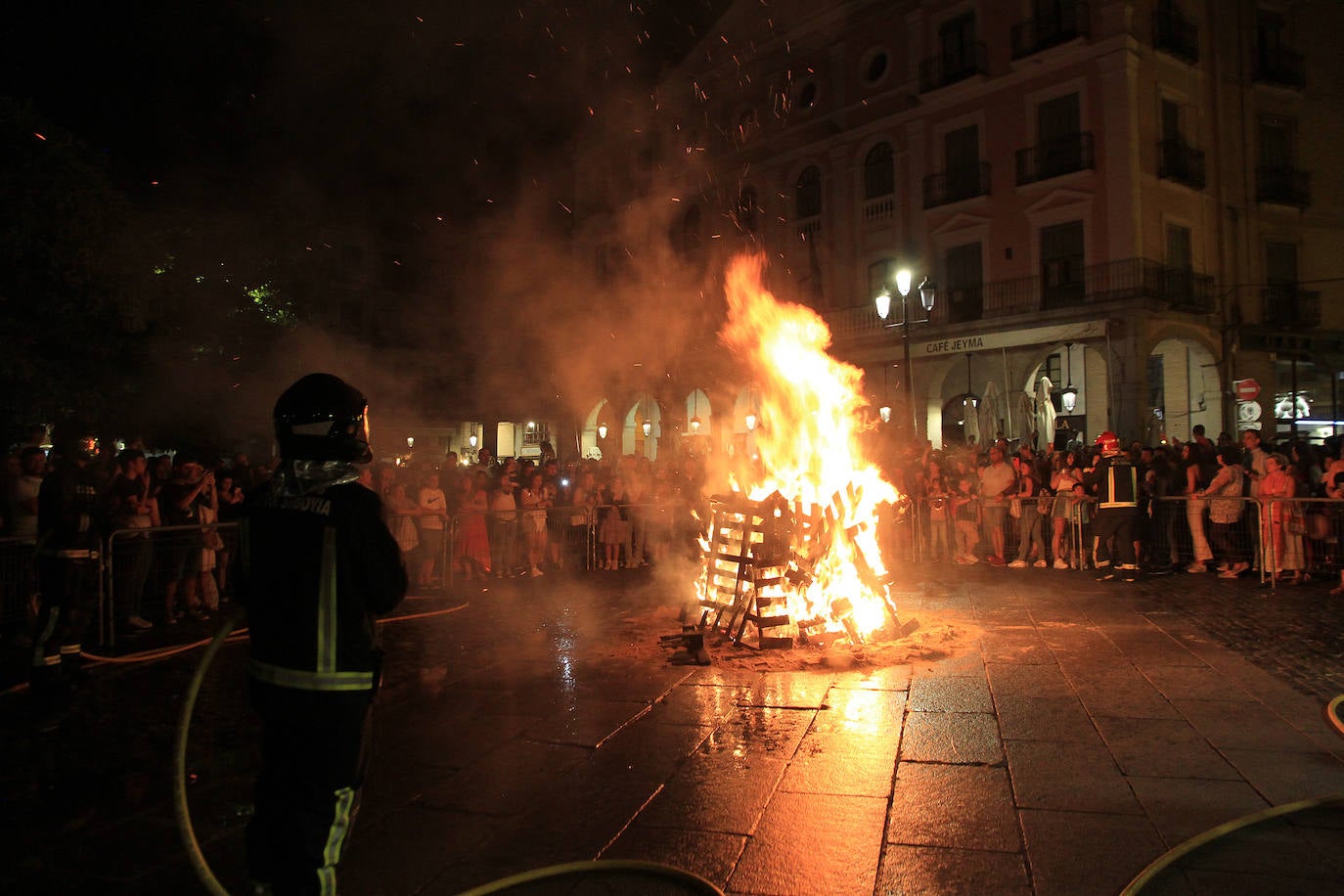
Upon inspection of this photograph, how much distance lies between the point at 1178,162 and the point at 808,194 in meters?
10.3

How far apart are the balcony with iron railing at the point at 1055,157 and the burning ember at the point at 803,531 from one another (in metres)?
15.7

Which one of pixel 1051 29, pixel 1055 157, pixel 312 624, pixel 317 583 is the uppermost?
pixel 1051 29

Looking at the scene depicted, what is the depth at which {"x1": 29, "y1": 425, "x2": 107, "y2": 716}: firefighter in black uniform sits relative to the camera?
623cm

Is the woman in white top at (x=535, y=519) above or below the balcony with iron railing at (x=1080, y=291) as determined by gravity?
below

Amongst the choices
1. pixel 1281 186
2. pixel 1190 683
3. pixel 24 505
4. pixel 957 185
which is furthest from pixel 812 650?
pixel 1281 186

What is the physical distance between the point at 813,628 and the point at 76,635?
595 cm

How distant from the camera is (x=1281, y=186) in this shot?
893 inches

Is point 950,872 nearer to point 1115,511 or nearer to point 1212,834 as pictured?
point 1212,834

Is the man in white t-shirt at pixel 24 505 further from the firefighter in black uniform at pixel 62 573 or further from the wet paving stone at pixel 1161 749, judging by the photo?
the wet paving stone at pixel 1161 749

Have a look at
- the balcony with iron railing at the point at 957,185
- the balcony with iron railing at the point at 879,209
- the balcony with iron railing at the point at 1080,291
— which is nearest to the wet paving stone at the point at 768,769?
the balcony with iron railing at the point at 1080,291

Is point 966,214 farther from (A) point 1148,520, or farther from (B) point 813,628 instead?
(B) point 813,628

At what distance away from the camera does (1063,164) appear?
21.7m

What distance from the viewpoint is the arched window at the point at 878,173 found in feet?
82.9

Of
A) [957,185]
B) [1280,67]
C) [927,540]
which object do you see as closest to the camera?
[927,540]
